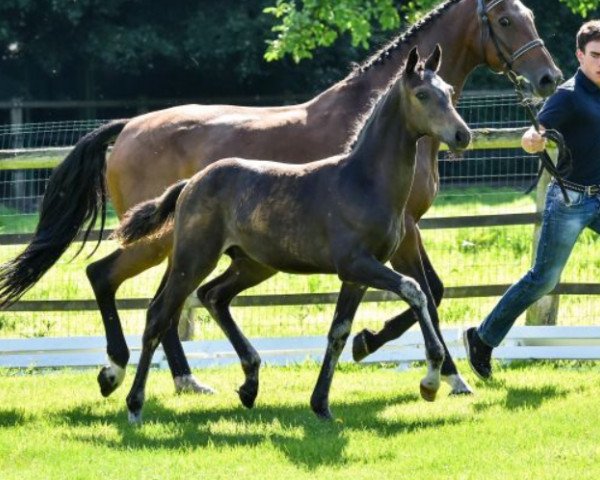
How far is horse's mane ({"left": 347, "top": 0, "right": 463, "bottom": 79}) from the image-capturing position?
8.45 metres

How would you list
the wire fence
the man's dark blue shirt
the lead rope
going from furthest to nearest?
the wire fence
the man's dark blue shirt
the lead rope

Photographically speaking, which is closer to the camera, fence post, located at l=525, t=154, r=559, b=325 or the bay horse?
the bay horse

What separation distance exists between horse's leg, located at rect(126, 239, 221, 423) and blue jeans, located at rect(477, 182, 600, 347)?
183 cm

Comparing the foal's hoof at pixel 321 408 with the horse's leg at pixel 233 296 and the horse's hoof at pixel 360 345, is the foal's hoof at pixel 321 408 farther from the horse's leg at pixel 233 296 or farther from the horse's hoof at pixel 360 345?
the horse's hoof at pixel 360 345

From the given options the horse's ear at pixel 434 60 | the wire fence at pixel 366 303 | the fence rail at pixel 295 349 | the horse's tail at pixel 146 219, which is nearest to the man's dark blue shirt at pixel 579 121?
the horse's ear at pixel 434 60

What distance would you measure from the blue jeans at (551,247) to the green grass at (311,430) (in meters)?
0.48

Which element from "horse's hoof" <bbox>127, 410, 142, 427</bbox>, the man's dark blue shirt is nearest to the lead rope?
the man's dark blue shirt

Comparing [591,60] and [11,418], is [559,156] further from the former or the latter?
[11,418]

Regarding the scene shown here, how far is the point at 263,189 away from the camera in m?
7.40

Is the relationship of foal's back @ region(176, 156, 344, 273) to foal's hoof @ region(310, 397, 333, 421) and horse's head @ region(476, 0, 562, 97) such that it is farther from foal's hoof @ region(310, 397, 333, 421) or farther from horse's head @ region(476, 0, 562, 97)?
horse's head @ region(476, 0, 562, 97)

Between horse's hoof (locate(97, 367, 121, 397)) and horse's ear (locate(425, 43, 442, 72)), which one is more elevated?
horse's ear (locate(425, 43, 442, 72))

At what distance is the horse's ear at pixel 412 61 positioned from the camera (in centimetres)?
696

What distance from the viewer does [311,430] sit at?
703cm

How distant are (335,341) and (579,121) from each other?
187cm
